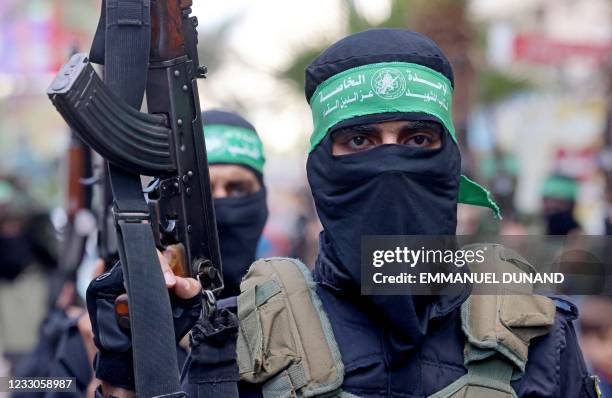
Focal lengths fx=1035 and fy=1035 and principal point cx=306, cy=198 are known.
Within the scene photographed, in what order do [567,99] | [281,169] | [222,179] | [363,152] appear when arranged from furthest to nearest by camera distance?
[281,169], [567,99], [222,179], [363,152]

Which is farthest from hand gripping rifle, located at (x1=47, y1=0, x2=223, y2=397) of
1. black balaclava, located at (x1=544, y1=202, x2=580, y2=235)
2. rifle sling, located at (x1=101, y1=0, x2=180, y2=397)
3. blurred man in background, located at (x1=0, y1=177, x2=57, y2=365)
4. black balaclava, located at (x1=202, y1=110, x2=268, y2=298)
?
black balaclava, located at (x1=544, y1=202, x2=580, y2=235)

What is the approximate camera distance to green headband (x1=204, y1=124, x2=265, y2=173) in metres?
3.84

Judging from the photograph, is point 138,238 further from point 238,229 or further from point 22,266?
point 22,266

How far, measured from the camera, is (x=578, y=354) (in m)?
2.35

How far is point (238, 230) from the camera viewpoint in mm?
3725

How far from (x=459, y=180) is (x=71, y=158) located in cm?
281

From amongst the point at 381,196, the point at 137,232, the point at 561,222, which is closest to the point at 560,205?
the point at 561,222

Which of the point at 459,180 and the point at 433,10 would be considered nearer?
the point at 459,180

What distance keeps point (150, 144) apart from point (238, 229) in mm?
1480

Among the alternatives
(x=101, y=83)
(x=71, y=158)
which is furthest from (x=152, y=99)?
(x=71, y=158)

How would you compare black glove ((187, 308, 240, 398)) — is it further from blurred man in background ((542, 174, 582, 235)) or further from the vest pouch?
blurred man in background ((542, 174, 582, 235))

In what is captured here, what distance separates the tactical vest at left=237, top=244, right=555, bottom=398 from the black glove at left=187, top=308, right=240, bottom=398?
58 millimetres

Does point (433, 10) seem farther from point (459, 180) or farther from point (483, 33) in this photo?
point (459, 180)

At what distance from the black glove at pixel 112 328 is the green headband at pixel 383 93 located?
20.3 inches
